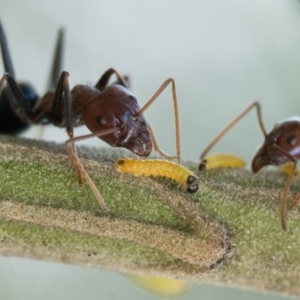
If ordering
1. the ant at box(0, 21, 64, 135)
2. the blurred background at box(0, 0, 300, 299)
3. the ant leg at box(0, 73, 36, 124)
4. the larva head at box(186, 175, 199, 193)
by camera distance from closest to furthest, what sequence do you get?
the larva head at box(186, 175, 199, 193) → the ant leg at box(0, 73, 36, 124) → the ant at box(0, 21, 64, 135) → the blurred background at box(0, 0, 300, 299)

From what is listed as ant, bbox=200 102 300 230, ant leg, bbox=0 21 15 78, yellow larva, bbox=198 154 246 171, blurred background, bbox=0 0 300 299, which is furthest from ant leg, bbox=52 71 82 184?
blurred background, bbox=0 0 300 299

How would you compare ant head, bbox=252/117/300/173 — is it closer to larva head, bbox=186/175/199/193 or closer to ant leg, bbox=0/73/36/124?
larva head, bbox=186/175/199/193

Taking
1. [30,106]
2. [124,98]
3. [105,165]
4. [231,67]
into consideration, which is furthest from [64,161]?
[231,67]

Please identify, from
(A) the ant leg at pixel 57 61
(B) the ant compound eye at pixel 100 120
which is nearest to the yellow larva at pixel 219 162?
(B) the ant compound eye at pixel 100 120

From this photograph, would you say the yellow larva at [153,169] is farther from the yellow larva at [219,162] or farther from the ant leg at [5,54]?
the ant leg at [5,54]

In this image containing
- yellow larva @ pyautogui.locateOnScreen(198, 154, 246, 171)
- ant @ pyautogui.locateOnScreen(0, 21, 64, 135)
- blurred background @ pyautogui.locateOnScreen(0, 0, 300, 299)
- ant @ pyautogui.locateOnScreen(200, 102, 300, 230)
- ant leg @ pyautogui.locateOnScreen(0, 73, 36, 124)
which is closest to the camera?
yellow larva @ pyautogui.locateOnScreen(198, 154, 246, 171)

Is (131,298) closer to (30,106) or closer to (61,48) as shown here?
(30,106)

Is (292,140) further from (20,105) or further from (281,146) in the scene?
(20,105)
